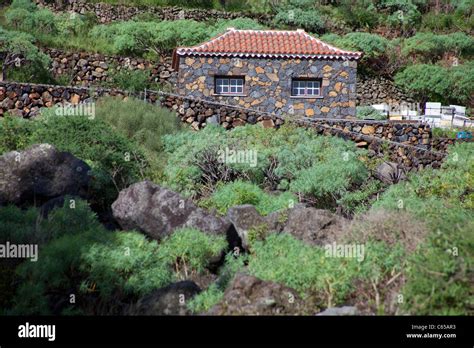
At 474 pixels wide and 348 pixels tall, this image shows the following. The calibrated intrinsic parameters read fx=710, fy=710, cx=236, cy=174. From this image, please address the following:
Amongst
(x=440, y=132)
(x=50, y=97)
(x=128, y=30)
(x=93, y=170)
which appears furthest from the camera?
(x=128, y=30)

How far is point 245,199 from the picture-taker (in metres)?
13.9

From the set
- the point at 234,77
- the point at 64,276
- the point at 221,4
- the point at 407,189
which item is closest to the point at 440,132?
the point at 234,77

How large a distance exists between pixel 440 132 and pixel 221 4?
19393 mm

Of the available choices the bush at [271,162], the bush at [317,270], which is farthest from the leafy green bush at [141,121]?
the bush at [317,270]

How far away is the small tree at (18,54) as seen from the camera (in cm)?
2562

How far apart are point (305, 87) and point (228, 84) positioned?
2543 millimetres

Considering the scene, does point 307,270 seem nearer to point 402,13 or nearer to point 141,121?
point 141,121

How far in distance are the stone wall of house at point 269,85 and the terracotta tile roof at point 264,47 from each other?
0.22m

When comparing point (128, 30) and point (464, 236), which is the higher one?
point (464, 236)

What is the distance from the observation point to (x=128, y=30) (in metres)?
31.3

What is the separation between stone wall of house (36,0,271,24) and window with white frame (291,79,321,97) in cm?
1407

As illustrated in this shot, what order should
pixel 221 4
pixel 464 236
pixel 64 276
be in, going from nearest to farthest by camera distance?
pixel 464 236
pixel 64 276
pixel 221 4

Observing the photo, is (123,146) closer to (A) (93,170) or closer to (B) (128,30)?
(A) (93,170)

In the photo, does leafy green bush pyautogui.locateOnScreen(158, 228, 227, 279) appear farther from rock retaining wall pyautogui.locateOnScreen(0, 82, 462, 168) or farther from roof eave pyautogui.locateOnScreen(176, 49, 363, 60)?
roof eave pyautogui.locateOnScreen(176, 49, 363, 60)
